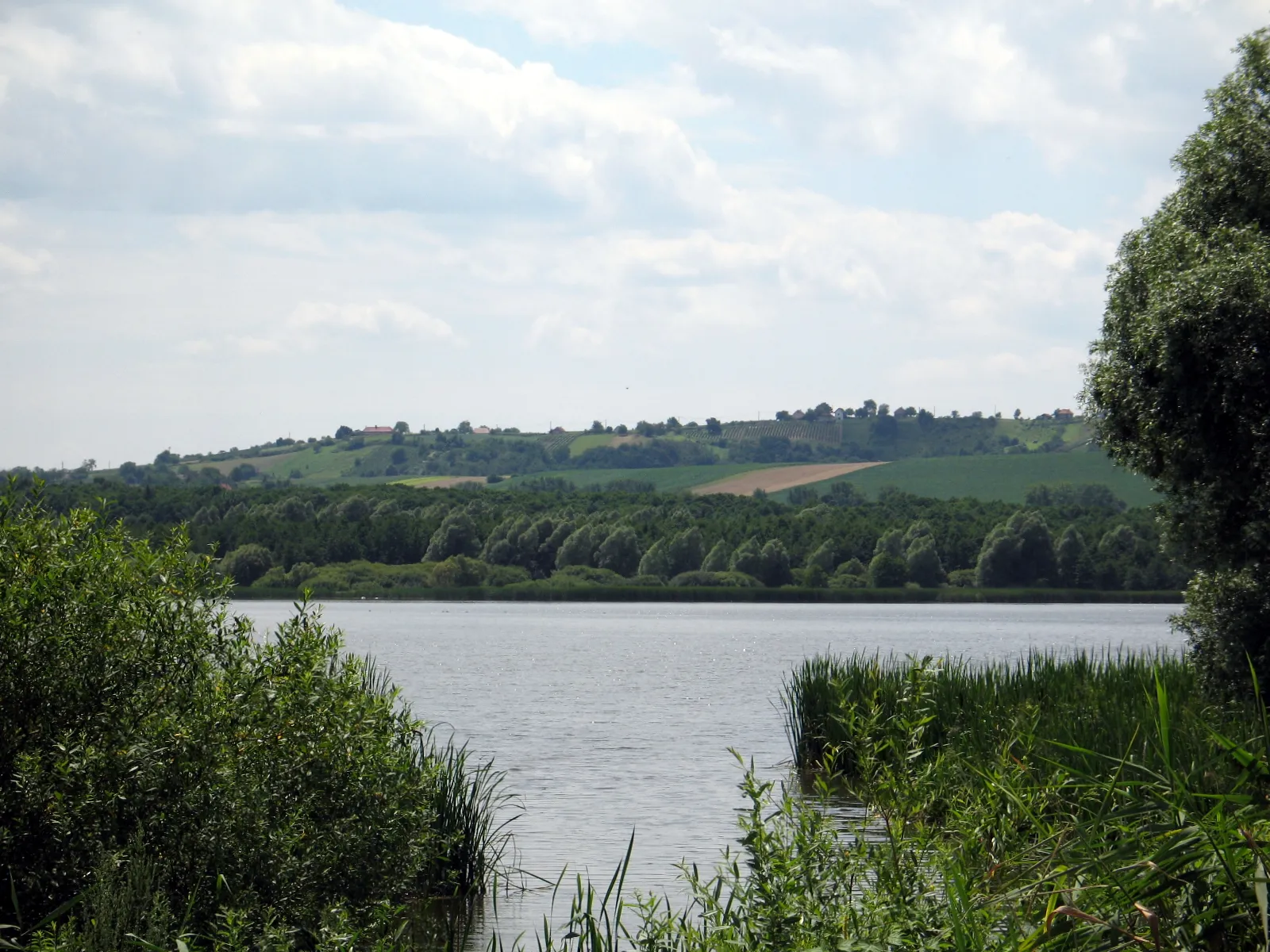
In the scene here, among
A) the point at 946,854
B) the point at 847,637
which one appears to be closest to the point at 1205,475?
the point at 946,854

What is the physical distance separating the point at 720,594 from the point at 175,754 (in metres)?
96.7

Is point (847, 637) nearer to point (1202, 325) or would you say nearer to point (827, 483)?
point (1202, 325)

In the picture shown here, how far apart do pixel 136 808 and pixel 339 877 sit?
147cm

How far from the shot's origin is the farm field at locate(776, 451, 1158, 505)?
150375 mm

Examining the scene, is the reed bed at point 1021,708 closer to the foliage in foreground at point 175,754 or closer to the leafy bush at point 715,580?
the foliage in foreground at point 175,754

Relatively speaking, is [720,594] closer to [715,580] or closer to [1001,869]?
[715,580]

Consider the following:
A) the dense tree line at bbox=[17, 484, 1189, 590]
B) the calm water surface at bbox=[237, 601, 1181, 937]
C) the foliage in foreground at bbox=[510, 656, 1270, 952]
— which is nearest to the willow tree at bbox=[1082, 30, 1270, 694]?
the calm water surface at bbox=[237, 601, 1181, 937]

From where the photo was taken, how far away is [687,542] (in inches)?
4240

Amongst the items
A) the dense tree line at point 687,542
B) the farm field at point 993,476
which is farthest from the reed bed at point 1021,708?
the farm field at point 993,476

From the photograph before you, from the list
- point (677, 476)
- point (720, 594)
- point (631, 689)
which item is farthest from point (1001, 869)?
point (677, 476)

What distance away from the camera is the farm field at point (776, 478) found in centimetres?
16412

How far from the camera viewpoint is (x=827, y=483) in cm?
16200

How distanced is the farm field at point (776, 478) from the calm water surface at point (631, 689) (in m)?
68.3

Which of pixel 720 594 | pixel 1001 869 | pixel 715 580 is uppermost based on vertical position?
pixel 1001 869
